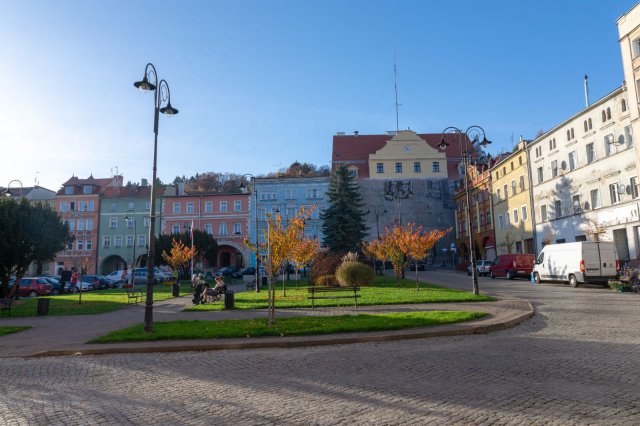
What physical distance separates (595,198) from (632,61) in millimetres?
10906

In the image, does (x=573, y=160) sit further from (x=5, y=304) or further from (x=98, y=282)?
(x=98, y=282)

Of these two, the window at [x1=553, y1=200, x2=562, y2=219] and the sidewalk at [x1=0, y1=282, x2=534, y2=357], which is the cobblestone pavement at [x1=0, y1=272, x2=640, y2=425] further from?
the window at [x1=553, y1=200, x2=562, y2=219]

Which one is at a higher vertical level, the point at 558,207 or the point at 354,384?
the point at 558,207

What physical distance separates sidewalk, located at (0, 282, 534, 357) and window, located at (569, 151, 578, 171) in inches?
1086

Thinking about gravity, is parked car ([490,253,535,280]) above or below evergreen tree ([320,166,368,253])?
below

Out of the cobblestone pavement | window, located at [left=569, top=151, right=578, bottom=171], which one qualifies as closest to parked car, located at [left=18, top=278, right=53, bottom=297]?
the cobblestone pavement

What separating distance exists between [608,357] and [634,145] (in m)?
30.3

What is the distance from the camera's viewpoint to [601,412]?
17.5 ft

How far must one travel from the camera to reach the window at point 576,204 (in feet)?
131

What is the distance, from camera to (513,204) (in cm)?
5100

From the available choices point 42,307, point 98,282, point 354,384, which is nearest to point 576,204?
point 354,384

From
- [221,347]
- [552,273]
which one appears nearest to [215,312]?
[221,347]

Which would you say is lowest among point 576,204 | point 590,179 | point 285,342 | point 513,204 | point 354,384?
point 354,384

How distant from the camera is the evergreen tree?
40.9m
